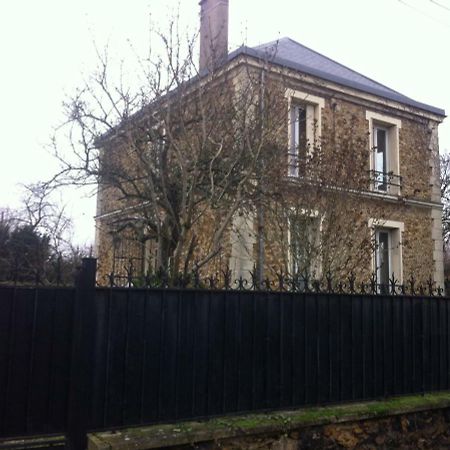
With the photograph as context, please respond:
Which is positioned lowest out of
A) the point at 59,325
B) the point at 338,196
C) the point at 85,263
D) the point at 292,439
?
the point at 292,439

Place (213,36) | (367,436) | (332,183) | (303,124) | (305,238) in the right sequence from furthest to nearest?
(303,124), (213,36), (332,183), (305,238), (367,436)

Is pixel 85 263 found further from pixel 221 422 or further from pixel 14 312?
pixel 221 422

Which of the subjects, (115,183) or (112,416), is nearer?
(112,416)

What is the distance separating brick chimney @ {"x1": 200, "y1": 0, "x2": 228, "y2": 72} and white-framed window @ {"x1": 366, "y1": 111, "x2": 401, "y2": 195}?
4.42 metres

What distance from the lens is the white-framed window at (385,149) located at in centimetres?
1342

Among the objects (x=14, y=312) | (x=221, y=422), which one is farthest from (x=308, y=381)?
(x=14, y=312)

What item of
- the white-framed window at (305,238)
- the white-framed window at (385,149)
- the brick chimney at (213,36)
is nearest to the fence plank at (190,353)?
the white-framed window at (305,238)

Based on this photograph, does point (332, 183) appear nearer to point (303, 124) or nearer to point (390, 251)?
point (303, 124)

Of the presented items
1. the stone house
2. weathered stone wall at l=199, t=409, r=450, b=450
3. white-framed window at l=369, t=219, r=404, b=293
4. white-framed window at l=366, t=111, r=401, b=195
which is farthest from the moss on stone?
white-framed window at l=366, t=111, r=401, b=195

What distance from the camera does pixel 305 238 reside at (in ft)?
27.7

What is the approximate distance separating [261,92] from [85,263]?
4323mm

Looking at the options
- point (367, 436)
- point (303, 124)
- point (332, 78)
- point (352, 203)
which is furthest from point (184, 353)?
point (332, 78)

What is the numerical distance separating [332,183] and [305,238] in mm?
1026

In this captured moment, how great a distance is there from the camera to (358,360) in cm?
580
